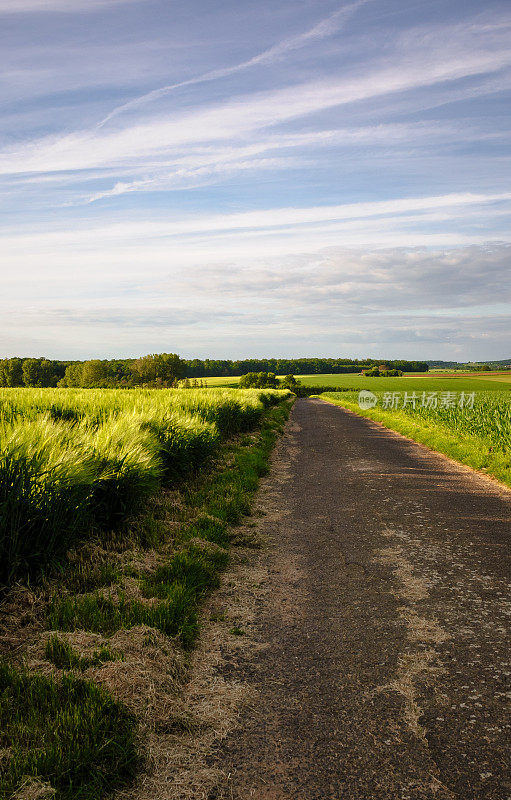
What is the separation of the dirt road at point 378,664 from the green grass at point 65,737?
0.60m

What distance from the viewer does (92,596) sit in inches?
177

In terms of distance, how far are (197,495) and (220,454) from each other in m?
4.57

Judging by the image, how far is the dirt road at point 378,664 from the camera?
272 cm

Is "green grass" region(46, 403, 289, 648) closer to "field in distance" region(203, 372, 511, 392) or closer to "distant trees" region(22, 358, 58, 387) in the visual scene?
"field in distance" region(203, 372, 511, 392)

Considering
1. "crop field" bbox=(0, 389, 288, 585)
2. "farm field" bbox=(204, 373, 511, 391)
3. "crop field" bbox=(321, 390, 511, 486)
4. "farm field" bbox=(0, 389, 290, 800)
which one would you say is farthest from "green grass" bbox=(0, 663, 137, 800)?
"farm field" bbox=(204, 373, 511, 391)

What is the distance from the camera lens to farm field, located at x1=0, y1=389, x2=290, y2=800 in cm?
274

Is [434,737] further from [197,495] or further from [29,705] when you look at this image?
[197,495]

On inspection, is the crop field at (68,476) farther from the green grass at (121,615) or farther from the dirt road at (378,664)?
the dirt road at (378,664)

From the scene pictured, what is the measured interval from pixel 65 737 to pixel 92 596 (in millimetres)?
1809

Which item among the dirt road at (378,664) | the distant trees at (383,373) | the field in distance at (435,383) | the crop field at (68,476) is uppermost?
the distant trees at (383,373)

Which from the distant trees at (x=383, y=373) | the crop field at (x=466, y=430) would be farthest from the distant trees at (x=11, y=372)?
the crop field at (x=466, y=430)

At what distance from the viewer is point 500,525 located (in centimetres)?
759

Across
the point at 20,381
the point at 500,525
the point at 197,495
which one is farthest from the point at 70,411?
the point at 20,381

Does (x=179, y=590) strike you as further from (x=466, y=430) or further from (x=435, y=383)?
(x=435, y=383)
